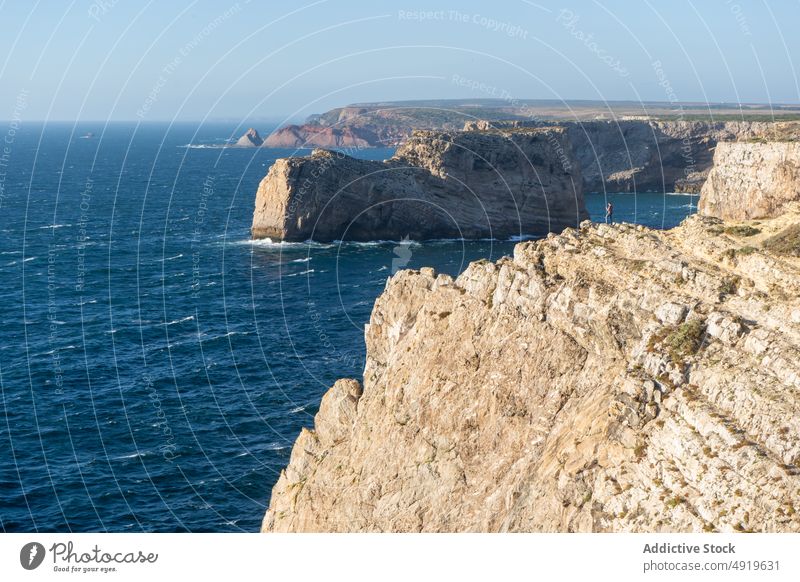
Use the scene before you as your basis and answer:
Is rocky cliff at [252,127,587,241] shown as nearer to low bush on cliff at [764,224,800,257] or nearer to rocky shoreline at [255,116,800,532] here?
rocky shoreline at [255,116,800,532]

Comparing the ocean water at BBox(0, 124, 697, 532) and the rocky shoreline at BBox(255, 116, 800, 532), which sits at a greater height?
the rocky shoreline at BBox(255, 116, 800, 532)

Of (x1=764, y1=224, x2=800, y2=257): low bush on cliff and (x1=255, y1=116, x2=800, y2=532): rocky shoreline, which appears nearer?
(x1=255, y1=116, x2=800, y2=532): rocky shoreline

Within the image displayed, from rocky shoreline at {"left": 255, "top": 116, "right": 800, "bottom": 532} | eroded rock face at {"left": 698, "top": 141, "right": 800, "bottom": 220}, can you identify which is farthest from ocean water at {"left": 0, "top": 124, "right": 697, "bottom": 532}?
eroded rock face at {"left": 698, "top": 141, "right": 800, "bottom": 220}

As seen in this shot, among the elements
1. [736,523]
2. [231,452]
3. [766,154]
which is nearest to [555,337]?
[736,523]

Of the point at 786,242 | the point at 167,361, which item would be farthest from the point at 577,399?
the point at 167,361

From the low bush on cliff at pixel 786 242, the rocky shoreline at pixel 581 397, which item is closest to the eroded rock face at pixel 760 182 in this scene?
the rocky shoreline at pixel 581 397

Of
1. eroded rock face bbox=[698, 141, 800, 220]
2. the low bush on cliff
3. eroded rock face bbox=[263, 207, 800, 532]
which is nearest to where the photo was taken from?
eroded rock face bbox=[263, 207, 800, 532]

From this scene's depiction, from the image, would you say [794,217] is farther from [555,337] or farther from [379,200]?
[379,200]
